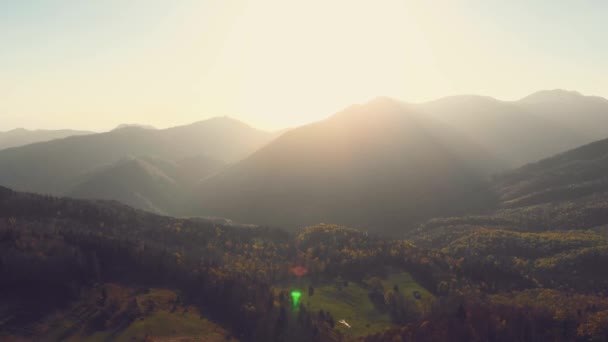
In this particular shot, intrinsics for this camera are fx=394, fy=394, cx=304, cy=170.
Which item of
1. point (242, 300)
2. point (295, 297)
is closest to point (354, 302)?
point (295, 297)

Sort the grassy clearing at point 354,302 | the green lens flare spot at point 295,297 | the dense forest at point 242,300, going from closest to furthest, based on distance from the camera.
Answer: the dense forest at point 242,300 < the grassy clearing at point 354,302 < the green lens flare spot at point 295,297

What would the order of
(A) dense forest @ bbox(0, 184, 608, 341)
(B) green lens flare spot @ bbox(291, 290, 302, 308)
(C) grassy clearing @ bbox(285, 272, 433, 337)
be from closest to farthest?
1. (A) dense forest @ bbox(0, 184, 608, 341)
2. (C) grassy clearing @ bbox(285, 272, 433, 337)
3. (B) green lens flare spot @ bbox(291, 290, 302, 308)

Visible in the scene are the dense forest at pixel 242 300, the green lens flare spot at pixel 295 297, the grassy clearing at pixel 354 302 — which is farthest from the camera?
the green lens flare spot at pixel 295 297

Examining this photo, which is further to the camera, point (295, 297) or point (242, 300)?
point (295, 297)

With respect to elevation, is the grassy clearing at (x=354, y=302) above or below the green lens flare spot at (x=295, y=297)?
below

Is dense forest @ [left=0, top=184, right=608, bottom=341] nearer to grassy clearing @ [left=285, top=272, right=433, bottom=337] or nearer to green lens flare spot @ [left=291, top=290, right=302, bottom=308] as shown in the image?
grassy clearing @ [left=285, top=272, right=433, bottom=337]

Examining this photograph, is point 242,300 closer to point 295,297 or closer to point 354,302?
point 295,297

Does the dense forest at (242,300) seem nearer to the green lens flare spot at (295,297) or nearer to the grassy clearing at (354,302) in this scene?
the grassy clearing at (354,302)

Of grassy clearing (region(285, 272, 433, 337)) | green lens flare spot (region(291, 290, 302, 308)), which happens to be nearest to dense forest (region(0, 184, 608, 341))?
grassy clearing (region(285, 272, 433, 337))

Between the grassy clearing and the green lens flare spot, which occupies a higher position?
the green lens flare spot

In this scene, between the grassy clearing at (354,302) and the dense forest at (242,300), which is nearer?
the dense forest at (242,300)

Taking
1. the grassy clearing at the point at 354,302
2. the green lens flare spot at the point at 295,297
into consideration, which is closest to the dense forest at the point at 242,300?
the grassy clearing at the point at 354,302
